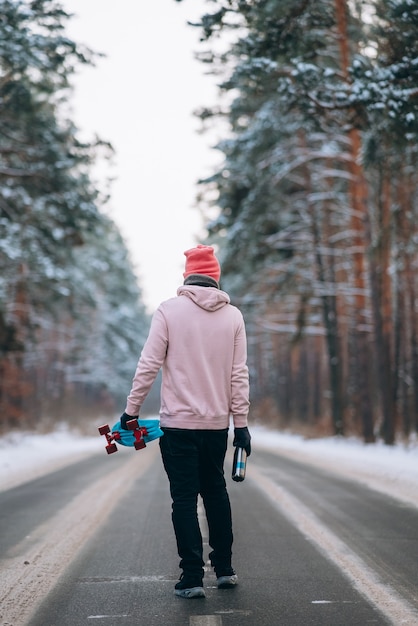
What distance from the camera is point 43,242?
2375 centimetres

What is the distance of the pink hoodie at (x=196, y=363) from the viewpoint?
5090 mm

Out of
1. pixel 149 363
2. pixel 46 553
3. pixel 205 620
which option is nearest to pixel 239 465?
pixel 149 363

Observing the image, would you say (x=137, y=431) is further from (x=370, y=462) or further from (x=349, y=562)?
(x=370, y=462)

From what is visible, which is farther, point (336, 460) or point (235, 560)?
point (336, 460)

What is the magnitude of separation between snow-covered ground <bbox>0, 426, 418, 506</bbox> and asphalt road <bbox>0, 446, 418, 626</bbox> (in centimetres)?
114

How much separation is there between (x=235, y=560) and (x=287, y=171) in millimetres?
18076

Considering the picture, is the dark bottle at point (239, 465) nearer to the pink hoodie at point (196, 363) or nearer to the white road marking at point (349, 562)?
the pink hoodie at point (196, 363)

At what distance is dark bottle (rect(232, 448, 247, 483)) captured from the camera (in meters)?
5.07

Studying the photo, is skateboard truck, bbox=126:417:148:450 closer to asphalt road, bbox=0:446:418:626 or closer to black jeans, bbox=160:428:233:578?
black jeans, bbox=160:428:233:578

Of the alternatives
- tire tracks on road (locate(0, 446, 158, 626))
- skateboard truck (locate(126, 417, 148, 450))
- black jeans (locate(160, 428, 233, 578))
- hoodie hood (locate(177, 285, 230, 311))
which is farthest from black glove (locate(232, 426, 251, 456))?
tire tracks on road (locate(0, 446, 158, 626))

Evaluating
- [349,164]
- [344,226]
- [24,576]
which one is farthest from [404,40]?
[344,226]

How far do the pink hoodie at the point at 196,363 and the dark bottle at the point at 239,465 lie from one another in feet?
0.59

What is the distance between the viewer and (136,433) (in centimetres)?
506

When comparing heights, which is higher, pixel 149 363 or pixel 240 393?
pixel 149 363
